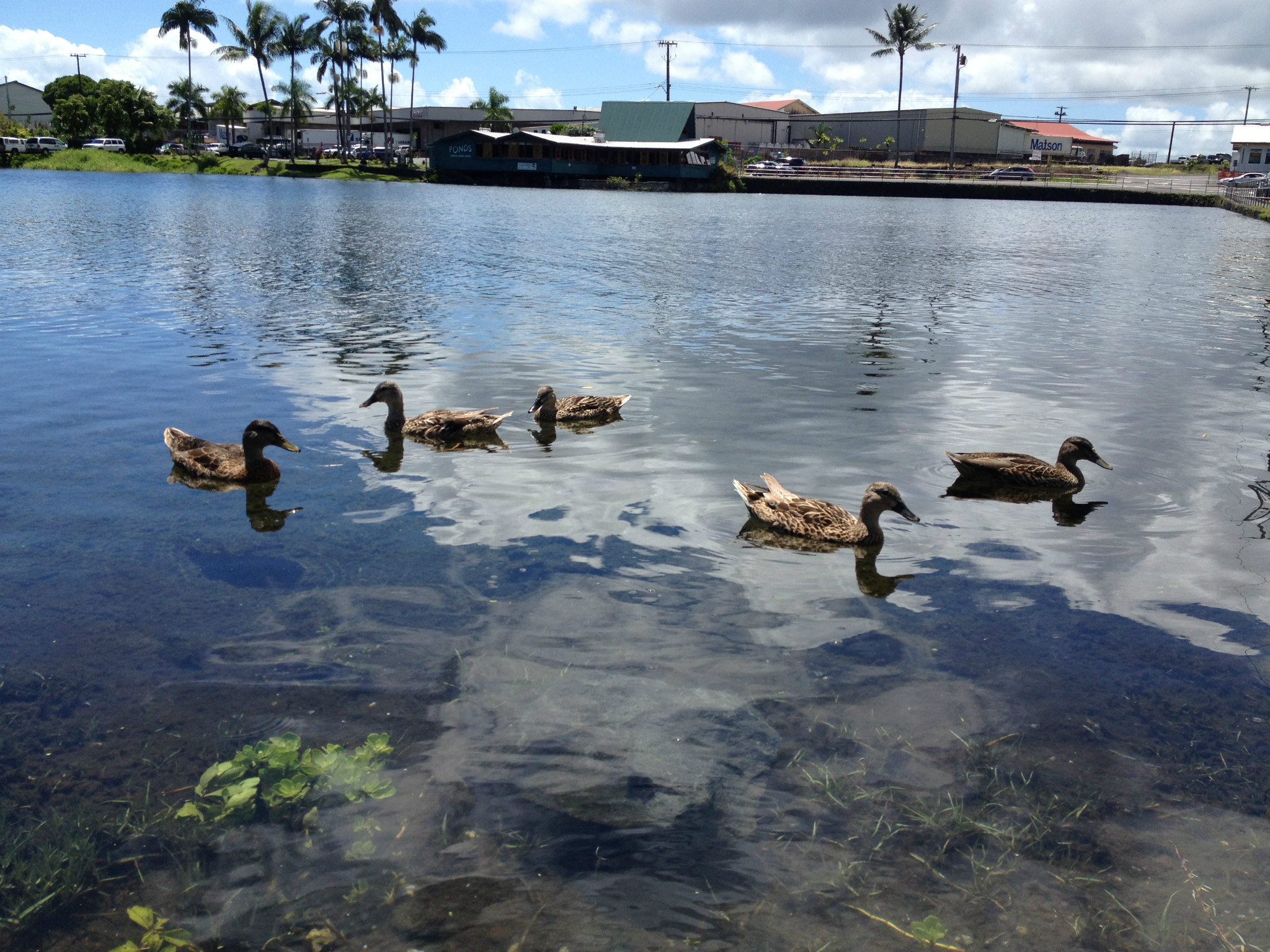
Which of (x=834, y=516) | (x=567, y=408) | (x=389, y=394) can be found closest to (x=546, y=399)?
(x=567, y=408)

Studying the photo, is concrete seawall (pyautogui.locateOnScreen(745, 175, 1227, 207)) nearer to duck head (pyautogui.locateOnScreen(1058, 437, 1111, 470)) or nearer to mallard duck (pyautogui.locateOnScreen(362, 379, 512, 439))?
duck head (pyautogui.locateOnScreen(1058, 437, 1111, 470))

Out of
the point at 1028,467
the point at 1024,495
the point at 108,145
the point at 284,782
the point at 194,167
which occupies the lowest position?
the point at 284,782

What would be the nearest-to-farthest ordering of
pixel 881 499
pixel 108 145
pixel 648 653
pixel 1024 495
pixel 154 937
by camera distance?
pixel 154 937
pixel 648 653
pixel 881 499
pixel 1024 495
pixel 108 145

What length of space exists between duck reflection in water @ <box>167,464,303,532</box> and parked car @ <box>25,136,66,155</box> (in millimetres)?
101122

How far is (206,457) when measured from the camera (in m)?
9.48

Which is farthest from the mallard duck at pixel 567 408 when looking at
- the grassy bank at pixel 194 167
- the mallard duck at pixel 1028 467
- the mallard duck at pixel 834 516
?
the grassy bank at pixel 194 167

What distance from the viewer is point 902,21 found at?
10694 cm

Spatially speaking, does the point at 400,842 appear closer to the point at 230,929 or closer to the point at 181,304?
the point at 230,929

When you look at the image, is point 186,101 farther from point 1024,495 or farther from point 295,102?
point 1024,495

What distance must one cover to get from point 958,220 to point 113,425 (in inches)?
2005

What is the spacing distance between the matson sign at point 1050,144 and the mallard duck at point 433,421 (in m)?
124

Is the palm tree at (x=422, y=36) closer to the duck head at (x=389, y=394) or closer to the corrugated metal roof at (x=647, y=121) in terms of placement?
the corrugated metal roof at (x=647, y=121)

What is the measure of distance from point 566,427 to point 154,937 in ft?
26.8

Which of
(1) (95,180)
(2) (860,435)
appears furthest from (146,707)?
(1) (95,180)
